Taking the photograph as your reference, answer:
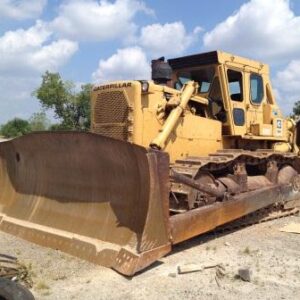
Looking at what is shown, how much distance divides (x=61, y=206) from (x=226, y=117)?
3.45 m

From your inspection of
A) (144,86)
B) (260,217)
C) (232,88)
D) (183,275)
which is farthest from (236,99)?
(183,275)

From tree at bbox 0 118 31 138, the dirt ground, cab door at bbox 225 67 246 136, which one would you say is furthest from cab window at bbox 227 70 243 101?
tree at bbox 0 118 31 138

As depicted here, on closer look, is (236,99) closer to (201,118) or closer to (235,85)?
(235,85)

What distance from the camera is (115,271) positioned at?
5.74m

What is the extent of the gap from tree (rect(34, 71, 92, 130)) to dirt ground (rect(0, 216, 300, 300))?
37.9 metres

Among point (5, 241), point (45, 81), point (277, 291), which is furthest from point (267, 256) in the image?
point (45, 81)

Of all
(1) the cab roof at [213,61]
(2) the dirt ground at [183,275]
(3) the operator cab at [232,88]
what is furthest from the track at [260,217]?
(1) the cab roof at [213,61]

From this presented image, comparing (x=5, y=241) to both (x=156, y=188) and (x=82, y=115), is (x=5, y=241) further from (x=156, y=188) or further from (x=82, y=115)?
(x=82, y=115)

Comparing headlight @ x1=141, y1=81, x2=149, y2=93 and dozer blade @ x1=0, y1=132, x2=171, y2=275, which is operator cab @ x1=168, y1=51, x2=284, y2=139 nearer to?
headlight @ x1=141, y1=81, x2=149, y2=93

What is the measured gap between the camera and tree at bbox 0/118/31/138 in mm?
62522

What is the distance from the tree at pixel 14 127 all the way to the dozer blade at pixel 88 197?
5523 centimetres

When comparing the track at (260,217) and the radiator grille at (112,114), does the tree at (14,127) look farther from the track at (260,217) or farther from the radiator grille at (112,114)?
the radiator grille at (112,114)

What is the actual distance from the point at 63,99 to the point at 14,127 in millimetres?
22452

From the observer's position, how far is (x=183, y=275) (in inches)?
228
